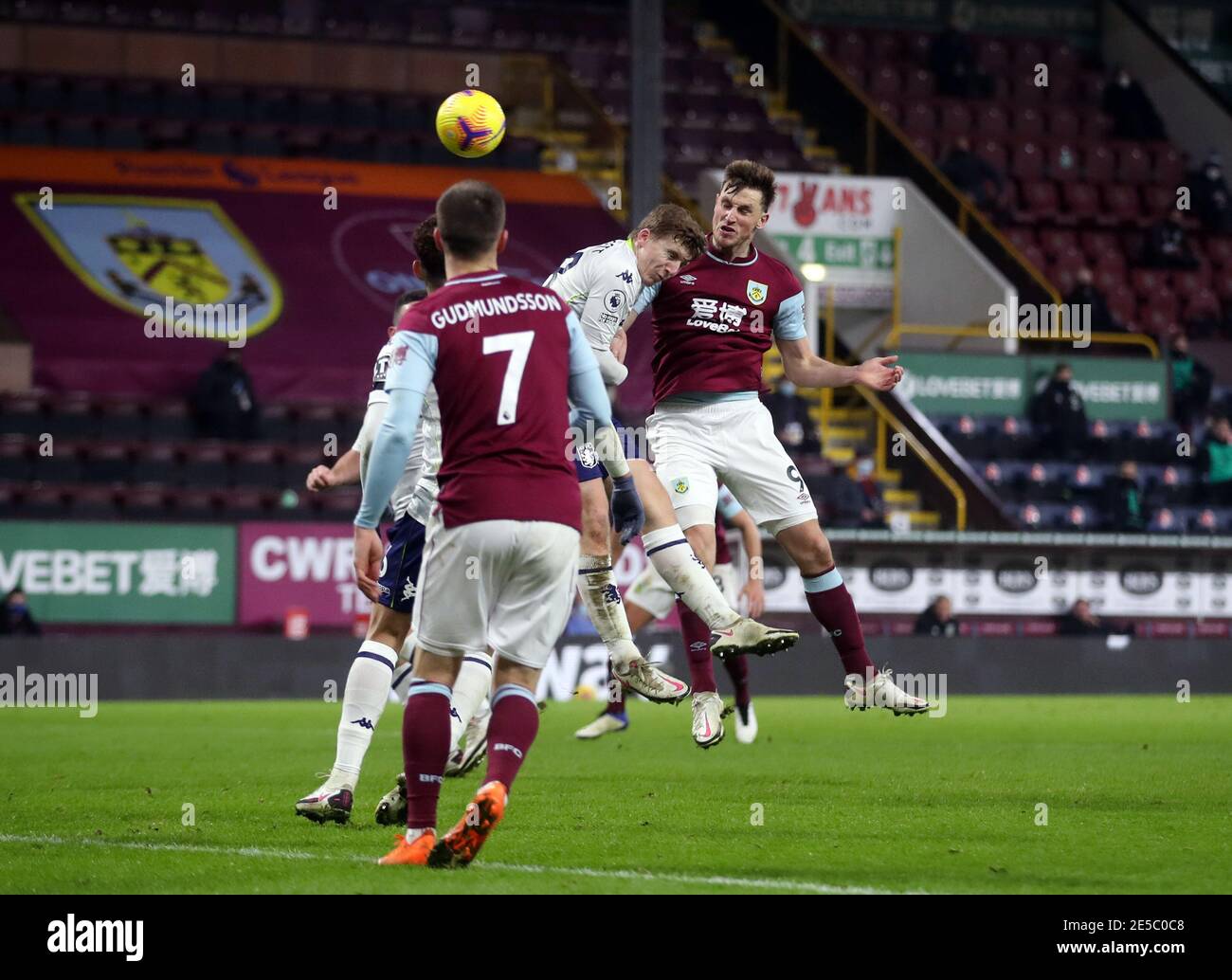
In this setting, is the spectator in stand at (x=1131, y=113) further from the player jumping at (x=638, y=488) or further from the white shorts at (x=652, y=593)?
the player jumping at (x=638, y=488)

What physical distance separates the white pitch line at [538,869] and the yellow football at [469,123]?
331 centimetres

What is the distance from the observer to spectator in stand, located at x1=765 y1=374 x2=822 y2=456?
2241 cm

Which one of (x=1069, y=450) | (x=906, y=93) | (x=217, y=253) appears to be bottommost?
(x=1069, y=450)

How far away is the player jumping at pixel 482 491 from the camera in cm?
575

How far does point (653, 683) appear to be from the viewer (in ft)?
26.1

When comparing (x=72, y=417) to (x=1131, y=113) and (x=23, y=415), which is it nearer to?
(x=23, y=415)

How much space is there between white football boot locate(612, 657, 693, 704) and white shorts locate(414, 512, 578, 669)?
193cm

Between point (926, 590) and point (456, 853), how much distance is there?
613 inches

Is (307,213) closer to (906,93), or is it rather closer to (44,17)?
(44,17)

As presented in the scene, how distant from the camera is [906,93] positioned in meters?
30.3

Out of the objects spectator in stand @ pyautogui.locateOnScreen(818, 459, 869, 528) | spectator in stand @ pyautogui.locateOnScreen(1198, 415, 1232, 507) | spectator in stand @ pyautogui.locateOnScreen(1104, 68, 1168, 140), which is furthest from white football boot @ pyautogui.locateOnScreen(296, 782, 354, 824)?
spectator in stand @ pyautogui.locateOnScreen(1104, 68, 1168, 140)

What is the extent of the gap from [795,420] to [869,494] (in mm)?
1259

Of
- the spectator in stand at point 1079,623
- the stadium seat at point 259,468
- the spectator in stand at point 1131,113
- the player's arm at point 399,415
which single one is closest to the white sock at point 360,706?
the player's arm at point 399,415
